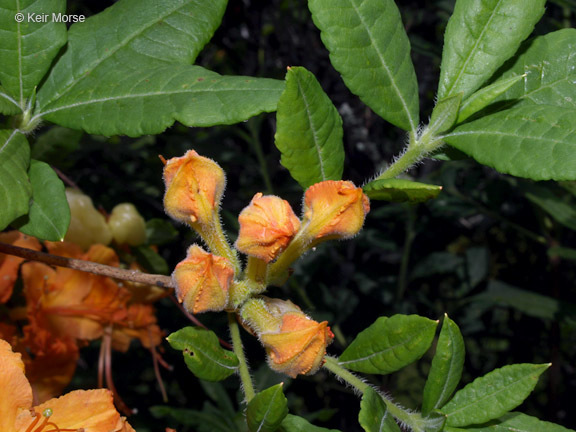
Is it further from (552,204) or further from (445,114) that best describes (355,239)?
(445,114)

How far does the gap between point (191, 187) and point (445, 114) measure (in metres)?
0.47

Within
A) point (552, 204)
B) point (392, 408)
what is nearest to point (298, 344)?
point (392, 408)

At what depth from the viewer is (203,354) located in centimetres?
114

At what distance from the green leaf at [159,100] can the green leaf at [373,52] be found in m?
0.13

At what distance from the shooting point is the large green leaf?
1343 millimetres

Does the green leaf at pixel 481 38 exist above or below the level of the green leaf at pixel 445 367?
above

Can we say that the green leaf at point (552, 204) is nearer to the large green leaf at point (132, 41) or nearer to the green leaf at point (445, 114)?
the green leaf at point (445, 114)

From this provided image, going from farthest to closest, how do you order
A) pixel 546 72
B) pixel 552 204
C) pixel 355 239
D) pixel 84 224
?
pixel 355 239 → pixel 552 204 → pixel 84 224 → pixel 546 72

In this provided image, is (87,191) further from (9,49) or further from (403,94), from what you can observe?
(403,94)

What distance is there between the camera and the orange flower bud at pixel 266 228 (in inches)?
43.6

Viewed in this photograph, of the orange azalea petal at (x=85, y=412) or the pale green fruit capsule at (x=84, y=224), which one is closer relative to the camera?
the orange azalea petal at (x=85, y=412)

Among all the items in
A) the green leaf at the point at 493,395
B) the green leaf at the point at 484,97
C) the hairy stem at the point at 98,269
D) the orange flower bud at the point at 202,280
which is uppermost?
the green leaf at the point at 484,97

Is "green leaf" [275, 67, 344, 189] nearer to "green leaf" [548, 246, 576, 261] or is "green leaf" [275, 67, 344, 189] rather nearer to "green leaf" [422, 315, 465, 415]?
"green leaf" [422, 315, 465, 415]

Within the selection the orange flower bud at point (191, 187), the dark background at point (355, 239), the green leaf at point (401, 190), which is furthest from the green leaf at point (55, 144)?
the green leaf at point (401, 190)
